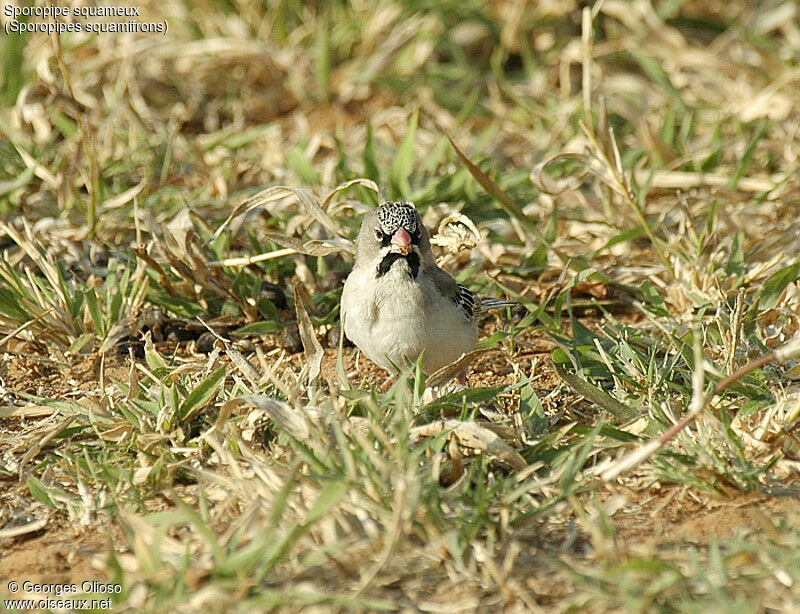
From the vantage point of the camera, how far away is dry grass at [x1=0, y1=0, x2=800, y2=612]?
3238 mm

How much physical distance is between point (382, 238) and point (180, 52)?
3757mm

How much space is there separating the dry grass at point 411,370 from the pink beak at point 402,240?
1.23ft

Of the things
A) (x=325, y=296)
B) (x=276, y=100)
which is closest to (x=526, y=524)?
(x=325, y=296)

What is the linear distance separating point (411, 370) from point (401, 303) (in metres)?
0.53


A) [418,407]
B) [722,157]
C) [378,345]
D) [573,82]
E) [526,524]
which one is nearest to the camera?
[526,524]

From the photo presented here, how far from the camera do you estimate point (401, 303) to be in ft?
14.7

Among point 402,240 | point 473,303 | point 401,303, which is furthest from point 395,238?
point 473,303

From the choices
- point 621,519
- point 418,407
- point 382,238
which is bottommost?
point 621,519

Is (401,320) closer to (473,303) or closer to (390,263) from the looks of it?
(390,263)

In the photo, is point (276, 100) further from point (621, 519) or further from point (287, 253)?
point (621, 519)

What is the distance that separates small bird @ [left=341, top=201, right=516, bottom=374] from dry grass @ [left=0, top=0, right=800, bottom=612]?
0.26 metres

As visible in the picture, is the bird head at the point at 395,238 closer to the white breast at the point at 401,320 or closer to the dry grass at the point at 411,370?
the white breast at the point at 401,320

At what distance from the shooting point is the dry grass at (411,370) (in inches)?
127

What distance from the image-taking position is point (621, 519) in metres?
3.64
